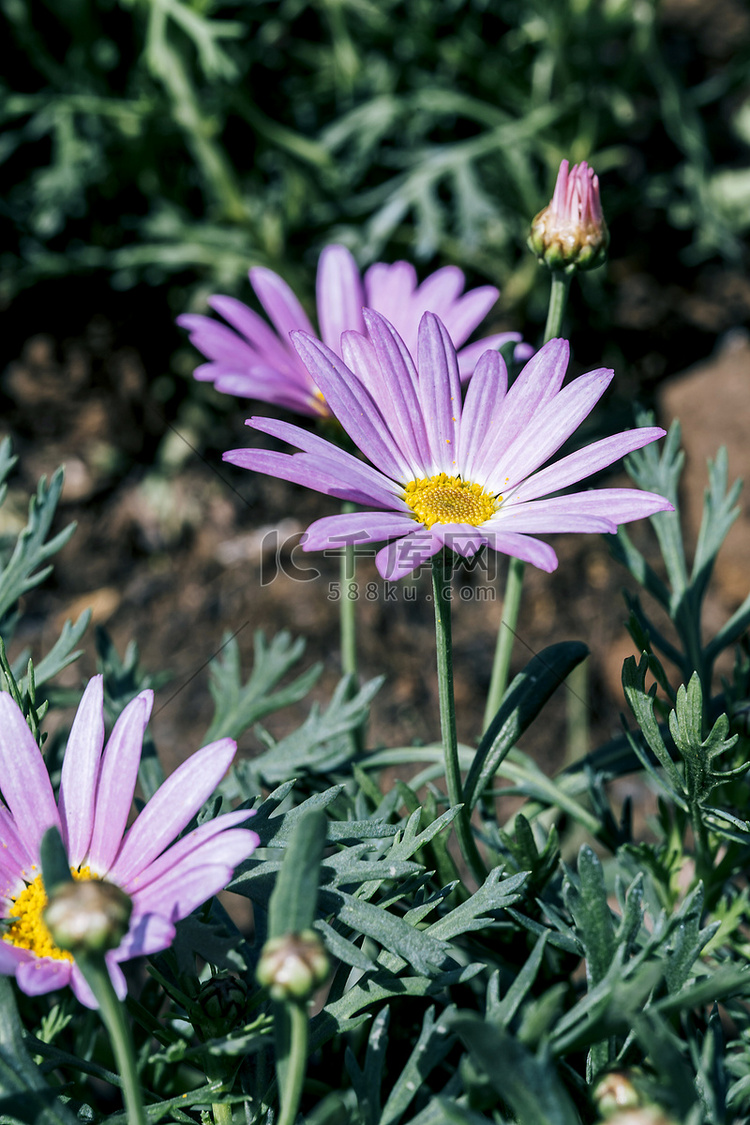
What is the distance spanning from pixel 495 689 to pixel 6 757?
0.42 metres

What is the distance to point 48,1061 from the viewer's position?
0.65 metres

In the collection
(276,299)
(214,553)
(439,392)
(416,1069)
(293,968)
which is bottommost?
(416,1069)

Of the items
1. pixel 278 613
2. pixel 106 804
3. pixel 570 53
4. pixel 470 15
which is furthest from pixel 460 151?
pixel 106 804

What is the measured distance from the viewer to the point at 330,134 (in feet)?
6.45

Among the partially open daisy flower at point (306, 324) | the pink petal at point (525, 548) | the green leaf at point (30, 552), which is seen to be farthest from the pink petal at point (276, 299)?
the pink petal at point (525, 548)

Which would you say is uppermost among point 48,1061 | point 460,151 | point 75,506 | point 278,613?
point 460,151

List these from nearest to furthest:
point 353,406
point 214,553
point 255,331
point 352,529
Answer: point 352,529 → point 353,406 → point 255,331 → point 214,553

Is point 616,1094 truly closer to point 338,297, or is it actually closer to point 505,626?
point 505,626

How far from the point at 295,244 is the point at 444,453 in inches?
59.5

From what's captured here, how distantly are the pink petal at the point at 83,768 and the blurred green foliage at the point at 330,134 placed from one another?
137 cm

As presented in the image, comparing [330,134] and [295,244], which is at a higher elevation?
[330,134]

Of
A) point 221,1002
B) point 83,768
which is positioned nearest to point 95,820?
point 83,768

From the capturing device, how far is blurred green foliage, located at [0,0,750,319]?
1900 mm

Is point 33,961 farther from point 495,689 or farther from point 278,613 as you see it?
point 278,613
